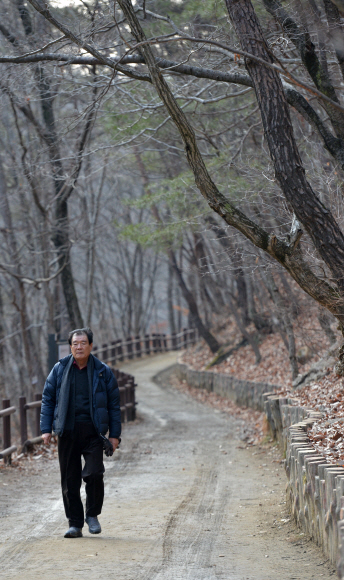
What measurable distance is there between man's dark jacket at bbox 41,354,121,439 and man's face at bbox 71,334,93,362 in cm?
13

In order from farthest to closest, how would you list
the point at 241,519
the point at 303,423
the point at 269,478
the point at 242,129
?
the point at 242,129, the point at 269,478, the point at 303,423, the point at 241,519

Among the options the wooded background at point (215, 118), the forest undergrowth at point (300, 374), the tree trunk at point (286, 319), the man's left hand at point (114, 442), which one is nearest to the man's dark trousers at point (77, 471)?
the man's left hand at point (114, 442)

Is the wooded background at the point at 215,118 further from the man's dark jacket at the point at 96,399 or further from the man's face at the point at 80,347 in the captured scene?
the man's dark jacket at the point at 96,399

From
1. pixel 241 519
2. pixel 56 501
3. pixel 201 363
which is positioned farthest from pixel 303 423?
pixel 201 363

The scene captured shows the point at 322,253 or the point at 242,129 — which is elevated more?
the point at 242,129

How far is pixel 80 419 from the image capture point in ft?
18.5

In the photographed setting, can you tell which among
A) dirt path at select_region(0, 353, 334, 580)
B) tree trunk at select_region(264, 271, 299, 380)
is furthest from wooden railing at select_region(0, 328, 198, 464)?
tree trunk at select_region(264, 271, 299, 380)

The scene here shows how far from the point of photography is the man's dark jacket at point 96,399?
563 centimetres

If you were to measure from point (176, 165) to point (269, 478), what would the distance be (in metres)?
12.9

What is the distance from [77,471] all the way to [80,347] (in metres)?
1.14

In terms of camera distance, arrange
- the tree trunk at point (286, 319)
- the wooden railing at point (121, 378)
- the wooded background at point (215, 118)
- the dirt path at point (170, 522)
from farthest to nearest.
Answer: the tree trunk at point (286, 319)
the wooden railing at point (121, 378)
the wooded background at point (215, 118)
the dirt path at point (170, 522)

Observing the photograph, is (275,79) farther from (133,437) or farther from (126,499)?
(133,437)

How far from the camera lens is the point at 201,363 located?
25219mm

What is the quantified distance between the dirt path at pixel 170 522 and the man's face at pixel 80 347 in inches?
62.4
